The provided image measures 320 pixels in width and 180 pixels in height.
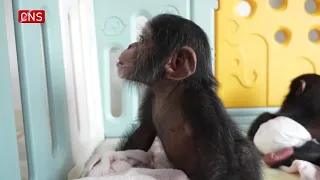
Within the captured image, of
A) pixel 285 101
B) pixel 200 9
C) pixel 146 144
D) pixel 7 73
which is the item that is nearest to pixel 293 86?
pixel 285 101

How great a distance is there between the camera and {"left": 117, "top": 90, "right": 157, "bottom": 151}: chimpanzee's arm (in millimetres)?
671

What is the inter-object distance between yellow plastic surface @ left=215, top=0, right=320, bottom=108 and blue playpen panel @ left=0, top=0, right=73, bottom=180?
503 millimetres

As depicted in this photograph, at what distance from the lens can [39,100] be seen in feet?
1.66

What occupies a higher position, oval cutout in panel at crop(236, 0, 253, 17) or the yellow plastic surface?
oval cutout in panel at crop(236, 0, 253, 17)

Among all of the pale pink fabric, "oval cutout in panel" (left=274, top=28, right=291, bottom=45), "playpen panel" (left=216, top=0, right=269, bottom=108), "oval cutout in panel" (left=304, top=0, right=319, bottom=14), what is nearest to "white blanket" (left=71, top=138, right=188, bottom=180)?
the pale pink fabric

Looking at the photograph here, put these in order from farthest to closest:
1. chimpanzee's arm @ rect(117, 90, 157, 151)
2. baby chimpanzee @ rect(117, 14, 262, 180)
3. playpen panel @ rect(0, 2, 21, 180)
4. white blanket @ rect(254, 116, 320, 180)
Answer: white blanket @ rect(254, 116, 320, 180), chimpanzee's arm @ rect(117, 90, 157, 151), baby chimpanzee @ rect(117, 14, 262, 180), playpen panel @ rect(0, 2, 21, 180)

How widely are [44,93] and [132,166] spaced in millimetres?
187

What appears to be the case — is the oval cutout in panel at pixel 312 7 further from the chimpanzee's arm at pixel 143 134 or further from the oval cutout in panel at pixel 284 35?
the chimpanzee's arm at pixel 143 134

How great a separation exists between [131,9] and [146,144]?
1.21 feet

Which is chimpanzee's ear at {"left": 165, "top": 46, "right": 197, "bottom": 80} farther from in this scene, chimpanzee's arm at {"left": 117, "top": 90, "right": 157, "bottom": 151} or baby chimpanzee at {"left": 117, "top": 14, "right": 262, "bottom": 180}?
chimpanzee's arm at {"left": 117, "top": 90, "right": 157, "bottom": 151}

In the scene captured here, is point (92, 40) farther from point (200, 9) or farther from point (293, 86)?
point (293, 86)

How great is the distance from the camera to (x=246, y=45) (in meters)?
1.00
